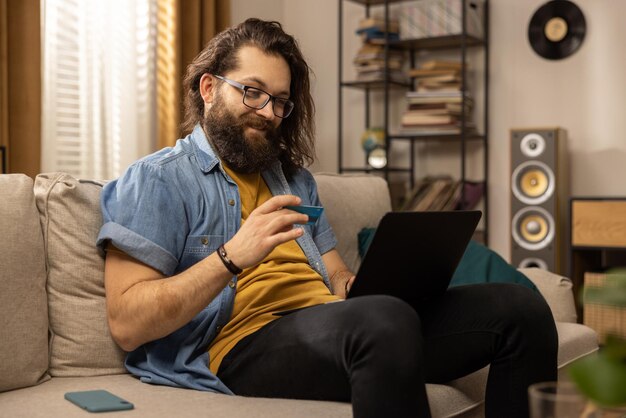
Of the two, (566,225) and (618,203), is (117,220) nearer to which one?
(618,203)

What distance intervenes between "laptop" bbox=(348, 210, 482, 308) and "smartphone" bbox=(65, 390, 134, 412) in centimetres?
46

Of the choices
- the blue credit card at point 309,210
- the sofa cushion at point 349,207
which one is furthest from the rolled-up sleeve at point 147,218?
the sofa cushion at point 349,207

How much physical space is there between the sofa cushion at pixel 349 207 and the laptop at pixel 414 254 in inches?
28.8

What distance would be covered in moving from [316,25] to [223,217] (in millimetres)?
3568

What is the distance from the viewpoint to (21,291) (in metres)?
1.58

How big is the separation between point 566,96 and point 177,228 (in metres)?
3.16

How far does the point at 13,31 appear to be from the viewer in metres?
3.47


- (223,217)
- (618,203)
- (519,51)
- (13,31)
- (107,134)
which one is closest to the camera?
(223,217)

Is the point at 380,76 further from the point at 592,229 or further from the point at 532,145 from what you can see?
the point at 592,229

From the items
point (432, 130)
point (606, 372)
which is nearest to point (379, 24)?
point (432, 130)

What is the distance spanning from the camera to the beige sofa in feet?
4.80

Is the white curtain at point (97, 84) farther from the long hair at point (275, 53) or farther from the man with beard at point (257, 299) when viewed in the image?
the man with beard at point (257, 299)

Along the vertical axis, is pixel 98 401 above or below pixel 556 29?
below

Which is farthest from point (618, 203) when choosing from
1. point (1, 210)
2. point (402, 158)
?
point (1, 210)
